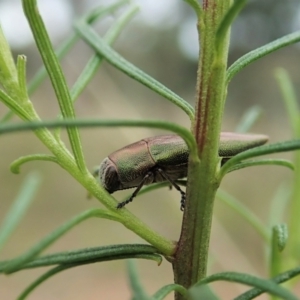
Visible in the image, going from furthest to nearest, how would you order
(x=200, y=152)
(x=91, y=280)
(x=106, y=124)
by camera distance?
(x=91, y=280), (x=200, y=152), (x=106, y=124)

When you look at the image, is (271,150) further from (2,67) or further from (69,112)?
(2,67)

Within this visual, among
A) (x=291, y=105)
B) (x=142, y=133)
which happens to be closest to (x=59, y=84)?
(x=291, y=105)

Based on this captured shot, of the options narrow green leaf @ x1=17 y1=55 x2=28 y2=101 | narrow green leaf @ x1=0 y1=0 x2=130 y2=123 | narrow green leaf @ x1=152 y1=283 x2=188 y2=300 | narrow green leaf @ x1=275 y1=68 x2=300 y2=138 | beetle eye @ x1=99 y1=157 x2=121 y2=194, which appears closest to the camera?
narrow green leaf @ x1=152 y1=283 x2=188 y2=300

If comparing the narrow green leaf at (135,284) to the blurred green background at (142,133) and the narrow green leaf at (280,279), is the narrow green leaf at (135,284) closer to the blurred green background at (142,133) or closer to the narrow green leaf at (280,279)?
the narrow green leaf at (280,279)

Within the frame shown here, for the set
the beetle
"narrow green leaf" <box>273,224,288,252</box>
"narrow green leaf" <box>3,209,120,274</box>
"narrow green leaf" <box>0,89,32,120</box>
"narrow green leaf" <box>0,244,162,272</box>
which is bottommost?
"narrow green leaf" <box>3,209,120,274</box>

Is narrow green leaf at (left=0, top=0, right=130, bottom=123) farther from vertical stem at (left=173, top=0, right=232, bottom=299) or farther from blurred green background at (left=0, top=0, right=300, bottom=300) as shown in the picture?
blurred green background at (left=0, top=0, right=300, bottom=300)

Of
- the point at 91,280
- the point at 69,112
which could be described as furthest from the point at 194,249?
the point at 91,280

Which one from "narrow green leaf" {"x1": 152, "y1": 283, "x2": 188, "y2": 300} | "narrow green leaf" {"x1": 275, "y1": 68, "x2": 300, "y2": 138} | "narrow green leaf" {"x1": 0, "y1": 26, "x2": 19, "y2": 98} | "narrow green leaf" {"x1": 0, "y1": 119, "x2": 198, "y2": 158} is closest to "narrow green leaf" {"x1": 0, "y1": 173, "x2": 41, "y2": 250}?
"narrow green leaf" {"x1": 0, "y1": 26, "x2": 19, "y2": 98}
